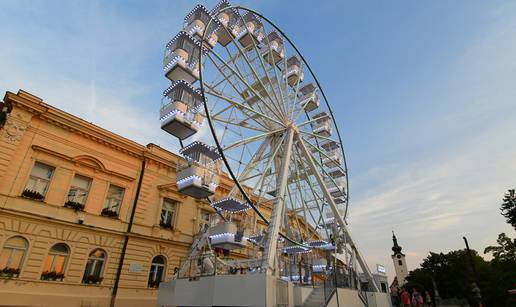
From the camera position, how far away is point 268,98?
19.0 meters

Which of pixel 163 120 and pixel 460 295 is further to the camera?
pixel 460 295

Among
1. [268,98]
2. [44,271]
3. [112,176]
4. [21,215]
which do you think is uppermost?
[268,98]

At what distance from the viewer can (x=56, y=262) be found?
1664cm

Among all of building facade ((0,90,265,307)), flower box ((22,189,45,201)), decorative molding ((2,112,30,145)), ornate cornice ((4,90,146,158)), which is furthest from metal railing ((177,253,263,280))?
decorative molding ((2,112,30,145))

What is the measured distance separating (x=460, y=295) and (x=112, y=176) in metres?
52.0

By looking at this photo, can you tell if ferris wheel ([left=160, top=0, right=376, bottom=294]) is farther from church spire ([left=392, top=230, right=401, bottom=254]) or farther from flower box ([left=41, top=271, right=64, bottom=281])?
church spire ([left=392, top=230, right=401, bottom=254])

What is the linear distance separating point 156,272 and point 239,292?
41.0ft

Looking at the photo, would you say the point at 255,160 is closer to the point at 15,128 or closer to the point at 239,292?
the point at 239,292

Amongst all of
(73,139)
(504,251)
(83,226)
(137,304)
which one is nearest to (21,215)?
(83,226)

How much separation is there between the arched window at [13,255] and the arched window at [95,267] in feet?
10.7

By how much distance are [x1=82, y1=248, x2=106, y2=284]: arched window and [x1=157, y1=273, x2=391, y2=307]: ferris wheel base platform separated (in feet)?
21.1

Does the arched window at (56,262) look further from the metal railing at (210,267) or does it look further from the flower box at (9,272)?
the metal railing at (210,267)

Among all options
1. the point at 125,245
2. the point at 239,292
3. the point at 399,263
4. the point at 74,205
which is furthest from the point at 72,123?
the point at 399,263

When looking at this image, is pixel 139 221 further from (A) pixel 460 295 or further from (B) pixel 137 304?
(A) pixel 460 295
